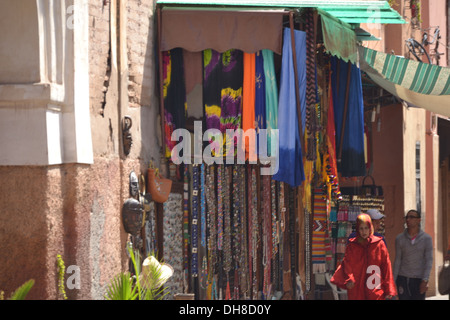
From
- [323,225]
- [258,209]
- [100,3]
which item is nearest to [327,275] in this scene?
[323,225]

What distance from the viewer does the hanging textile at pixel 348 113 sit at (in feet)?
33.5

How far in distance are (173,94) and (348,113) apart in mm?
2490

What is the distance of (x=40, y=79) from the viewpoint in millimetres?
6480

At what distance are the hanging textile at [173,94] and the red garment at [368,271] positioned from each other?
2.15m

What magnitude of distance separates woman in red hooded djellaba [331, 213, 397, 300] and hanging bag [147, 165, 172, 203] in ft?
6.22

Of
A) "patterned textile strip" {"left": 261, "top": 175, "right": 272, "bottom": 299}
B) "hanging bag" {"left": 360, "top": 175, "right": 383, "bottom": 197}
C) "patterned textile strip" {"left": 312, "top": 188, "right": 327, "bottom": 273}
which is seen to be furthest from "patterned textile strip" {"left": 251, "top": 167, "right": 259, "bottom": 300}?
"hanging bag" {"left": 360, "top": 175, "right": 383, "bottom": 197}

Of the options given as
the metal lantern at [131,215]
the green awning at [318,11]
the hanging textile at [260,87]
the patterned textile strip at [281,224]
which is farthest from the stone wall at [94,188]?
the patterned textile strip at [281,224]

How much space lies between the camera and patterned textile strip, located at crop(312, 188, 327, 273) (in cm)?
1087

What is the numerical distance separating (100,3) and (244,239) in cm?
335

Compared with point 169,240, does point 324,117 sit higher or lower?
higher

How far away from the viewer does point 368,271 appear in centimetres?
771

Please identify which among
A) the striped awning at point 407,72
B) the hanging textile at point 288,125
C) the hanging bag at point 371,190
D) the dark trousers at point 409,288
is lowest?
the dark trousers at point 409,288

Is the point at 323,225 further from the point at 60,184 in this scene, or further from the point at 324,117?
the point at 60,184

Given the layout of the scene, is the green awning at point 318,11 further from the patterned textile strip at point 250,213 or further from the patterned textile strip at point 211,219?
the patterned textile strip at point 250,213
